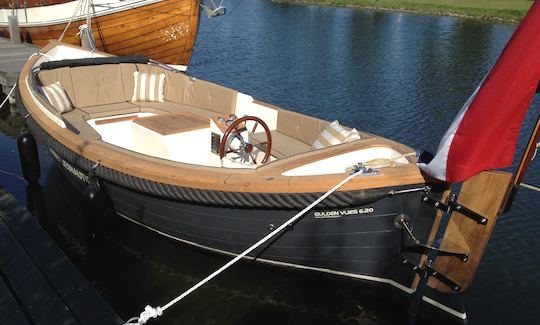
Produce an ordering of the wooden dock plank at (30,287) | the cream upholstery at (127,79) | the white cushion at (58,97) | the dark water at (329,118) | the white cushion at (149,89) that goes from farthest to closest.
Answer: the cream upholstery at (127,79) < the white cushion at (149,89) < the white cushion at (58,97) < the dark water at (329,118) < the wooden dock plank at (30,287)

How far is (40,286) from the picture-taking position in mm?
5695

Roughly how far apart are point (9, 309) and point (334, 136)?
4.61m

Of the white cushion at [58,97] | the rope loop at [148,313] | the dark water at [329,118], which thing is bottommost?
the dark water at [329,118]

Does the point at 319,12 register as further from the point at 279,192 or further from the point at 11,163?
the point at 279,192

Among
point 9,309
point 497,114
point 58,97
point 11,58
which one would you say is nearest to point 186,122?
point 58,97

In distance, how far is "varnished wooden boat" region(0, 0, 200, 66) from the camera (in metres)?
17.2

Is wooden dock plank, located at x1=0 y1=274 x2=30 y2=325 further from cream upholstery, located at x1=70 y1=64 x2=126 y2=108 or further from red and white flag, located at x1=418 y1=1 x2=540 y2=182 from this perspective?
cream upholstery, located at x1=70 y1=64 x2=126 y2=108

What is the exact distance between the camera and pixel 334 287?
6.82m

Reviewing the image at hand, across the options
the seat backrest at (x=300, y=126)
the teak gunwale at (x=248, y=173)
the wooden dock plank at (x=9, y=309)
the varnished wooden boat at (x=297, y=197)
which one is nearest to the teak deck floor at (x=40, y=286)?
the wooden dock plank at (x=9, y=309)

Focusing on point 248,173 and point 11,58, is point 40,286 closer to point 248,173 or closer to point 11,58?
point 248,173

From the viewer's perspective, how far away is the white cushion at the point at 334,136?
22.8 ft

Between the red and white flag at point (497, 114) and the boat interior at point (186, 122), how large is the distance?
98cm

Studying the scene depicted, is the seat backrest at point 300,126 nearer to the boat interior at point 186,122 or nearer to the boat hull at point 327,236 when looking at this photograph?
the boat interior at point 186,122

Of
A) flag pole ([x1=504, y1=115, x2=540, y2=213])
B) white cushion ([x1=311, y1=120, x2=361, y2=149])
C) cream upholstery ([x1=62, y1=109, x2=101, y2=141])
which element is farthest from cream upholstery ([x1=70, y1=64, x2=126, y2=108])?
flag pole ([x1=504, y1=115, x2=540, y2=213])
